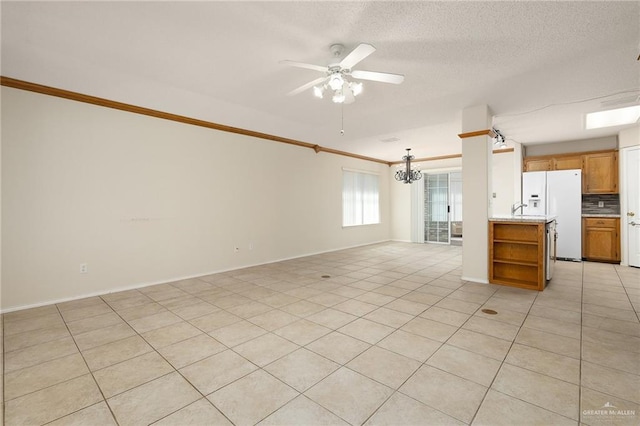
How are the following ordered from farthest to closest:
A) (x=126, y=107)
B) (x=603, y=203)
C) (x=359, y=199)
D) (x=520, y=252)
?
(x=359, y=199), (x=603, y=203), (x=520, y=252), (x=126, y=107)

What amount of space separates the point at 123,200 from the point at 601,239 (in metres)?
8.61

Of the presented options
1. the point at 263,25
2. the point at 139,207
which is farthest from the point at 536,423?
the point at 139,207

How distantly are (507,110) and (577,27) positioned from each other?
2131mm

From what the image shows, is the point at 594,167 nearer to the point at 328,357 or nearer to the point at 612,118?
the point at 612,118

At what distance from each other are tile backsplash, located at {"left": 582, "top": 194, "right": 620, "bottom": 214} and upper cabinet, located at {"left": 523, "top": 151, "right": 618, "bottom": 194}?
0.27 m

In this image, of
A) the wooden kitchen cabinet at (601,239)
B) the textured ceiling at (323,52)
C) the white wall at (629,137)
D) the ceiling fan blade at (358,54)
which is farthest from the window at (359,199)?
the white wall at (629,137)

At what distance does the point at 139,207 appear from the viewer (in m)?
4.11

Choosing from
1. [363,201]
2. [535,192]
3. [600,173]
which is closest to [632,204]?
[600,173]

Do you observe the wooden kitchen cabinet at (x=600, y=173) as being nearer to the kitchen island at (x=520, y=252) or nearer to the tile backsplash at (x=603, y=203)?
the tile backsplash at (x=603, y=203)

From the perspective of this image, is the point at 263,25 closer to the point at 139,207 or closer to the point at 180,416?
the point at 180,416

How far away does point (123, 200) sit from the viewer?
3.95m

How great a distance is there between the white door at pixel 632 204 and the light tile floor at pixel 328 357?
2040mm

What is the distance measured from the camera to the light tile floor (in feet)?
5.28

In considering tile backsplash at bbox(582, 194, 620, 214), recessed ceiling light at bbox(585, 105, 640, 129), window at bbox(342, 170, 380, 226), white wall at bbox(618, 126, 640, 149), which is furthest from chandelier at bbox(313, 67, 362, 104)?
tile backsplash at bbox(582, 194, 620, 214)
